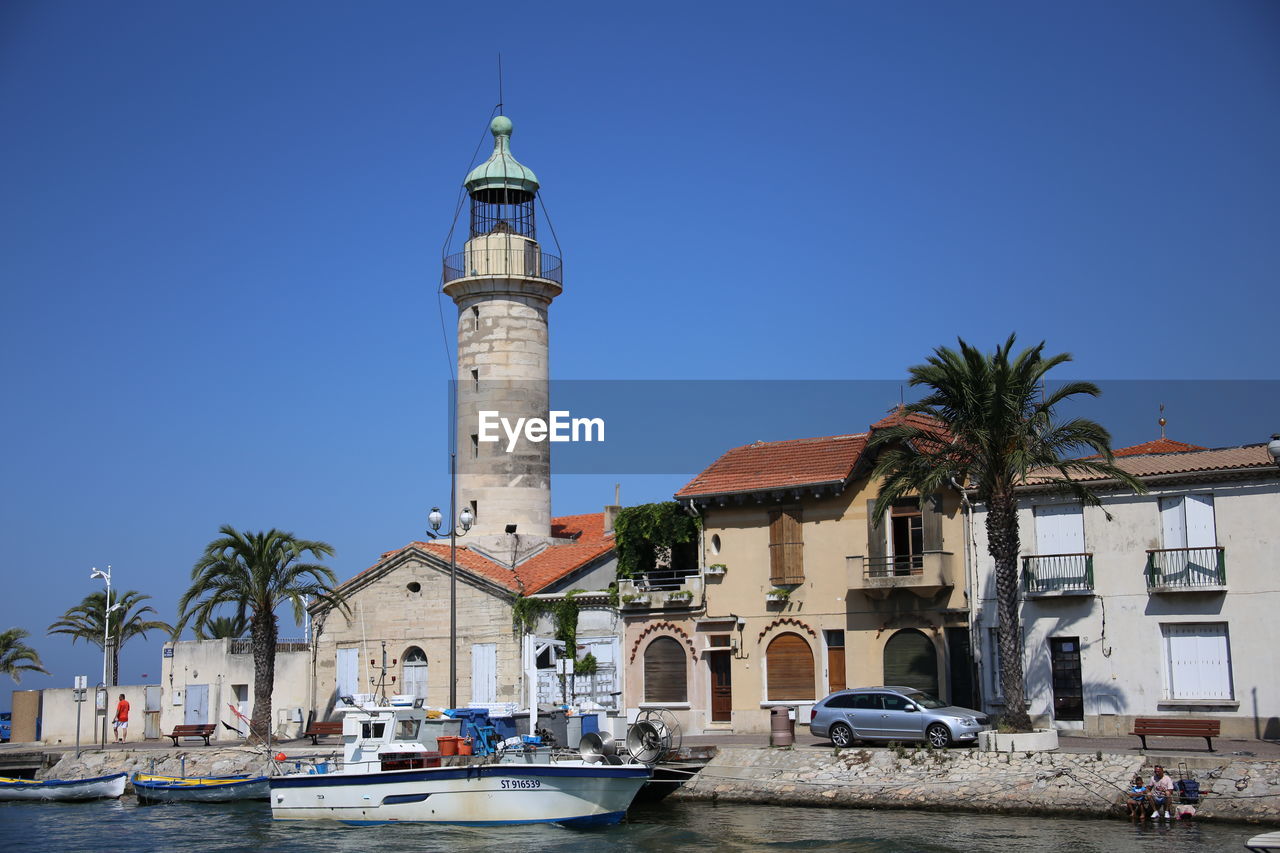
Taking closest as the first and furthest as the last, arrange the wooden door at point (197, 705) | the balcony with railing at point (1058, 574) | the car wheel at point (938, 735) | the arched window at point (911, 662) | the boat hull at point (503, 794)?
1. the boat hull at point (503, 794)
2. the car wheel at point (938, 735)
3. the balcony with railing at point (1058, 574)
4. the arched window at point (911, 662)
5. the wooden door at point (197, 705)

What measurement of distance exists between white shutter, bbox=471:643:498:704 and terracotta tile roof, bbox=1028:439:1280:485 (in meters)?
17.9

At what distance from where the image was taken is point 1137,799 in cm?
2562

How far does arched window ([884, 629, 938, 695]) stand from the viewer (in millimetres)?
35531

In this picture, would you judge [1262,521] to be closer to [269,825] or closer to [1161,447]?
[1161,447]

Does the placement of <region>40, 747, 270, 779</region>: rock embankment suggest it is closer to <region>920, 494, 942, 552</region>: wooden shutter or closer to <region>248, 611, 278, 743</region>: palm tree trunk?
<region>248, 611, 278, 743</region>: palm tree trunk

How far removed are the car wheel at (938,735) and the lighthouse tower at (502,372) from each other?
19.9m

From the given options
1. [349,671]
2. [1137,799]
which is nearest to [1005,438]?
[1137,799]

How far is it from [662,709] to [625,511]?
623 cm

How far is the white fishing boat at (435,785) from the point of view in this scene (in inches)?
1131

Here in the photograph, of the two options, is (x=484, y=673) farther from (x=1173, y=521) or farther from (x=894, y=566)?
(x=1173, y=521)

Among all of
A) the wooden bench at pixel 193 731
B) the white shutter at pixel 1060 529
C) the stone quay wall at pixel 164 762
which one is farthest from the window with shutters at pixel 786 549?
the wooden bench at pixel 193 731

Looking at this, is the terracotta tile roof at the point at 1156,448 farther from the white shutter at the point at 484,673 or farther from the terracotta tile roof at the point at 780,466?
the white shutter at the point at 484,673

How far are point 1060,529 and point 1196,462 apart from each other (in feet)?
11.4

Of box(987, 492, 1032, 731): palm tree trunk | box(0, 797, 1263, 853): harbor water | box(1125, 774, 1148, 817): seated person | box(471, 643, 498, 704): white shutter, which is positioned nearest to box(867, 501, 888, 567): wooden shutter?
box(987, 492, 1032, 731): palm tree trunk
